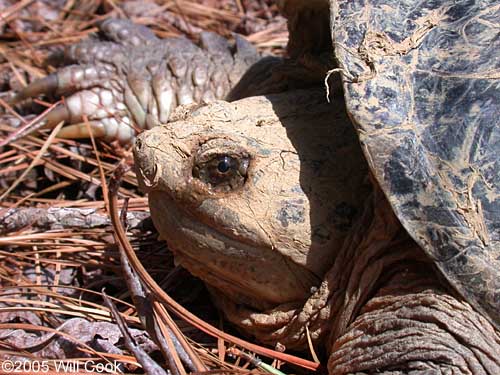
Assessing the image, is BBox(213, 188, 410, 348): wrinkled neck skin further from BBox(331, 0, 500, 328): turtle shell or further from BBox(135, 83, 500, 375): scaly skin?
BBox(331, 0, 500, 328): turtle shell

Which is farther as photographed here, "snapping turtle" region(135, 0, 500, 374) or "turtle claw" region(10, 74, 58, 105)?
"turtle claw" region(10, 74, 58, 105)

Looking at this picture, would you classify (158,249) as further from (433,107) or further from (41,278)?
(433,107)

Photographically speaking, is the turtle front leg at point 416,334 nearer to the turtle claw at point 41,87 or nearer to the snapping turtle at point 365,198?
the snapping turtle at point 365,198

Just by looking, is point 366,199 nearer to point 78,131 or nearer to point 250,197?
point 250,197

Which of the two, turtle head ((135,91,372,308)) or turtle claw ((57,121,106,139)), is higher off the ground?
turtle head ((135,91,372,308))

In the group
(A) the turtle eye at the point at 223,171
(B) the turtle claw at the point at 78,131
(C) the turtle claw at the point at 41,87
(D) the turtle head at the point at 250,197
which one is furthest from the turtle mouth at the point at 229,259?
(C) the turtle claw at the point at 41,87

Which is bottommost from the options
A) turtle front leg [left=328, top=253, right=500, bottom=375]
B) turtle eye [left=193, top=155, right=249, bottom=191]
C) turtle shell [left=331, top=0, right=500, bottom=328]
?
turtle front leg [left=328, top=253, right=500, bottom=375]

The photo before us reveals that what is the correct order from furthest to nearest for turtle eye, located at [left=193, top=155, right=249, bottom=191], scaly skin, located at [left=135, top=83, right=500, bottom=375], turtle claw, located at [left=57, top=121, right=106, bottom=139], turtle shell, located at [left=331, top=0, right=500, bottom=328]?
turtle claw, located at [left=57, top=121, right=106, bottom=139], turtle eye, located at [left=193, top=155, right=249, bottom=191], scaly skin, located at [left=135, top=83, right=500, bottom=375], turtle shell, located at [left=331, top=0, right=500, bottom=328]

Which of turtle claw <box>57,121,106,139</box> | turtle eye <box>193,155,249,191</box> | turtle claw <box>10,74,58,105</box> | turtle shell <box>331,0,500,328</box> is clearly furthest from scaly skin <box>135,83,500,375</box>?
turtle claw <box>10,74,58,105</box>
